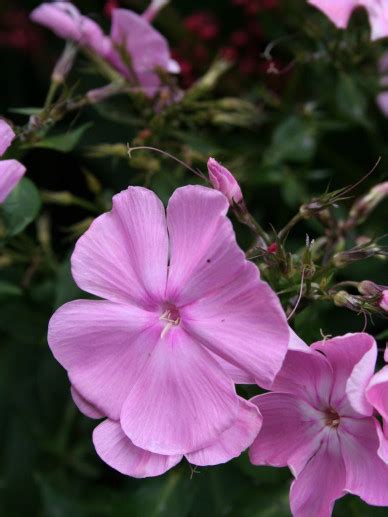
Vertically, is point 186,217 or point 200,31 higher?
point 186,217

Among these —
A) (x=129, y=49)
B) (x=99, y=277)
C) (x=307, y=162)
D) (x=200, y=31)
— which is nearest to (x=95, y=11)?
(x=200, y=31)

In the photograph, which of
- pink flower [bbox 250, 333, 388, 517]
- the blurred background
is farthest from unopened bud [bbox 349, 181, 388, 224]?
pink flower [bbox 250, 333, 388, 517]

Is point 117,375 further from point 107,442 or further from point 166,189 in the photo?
point 166,189

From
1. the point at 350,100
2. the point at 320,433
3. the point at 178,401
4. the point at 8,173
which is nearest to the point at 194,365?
the point at 178,401

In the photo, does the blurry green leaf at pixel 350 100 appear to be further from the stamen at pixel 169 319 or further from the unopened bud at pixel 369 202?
the stamen at pixel 169 319

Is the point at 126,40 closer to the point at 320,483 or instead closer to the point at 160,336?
the point at 160,336
